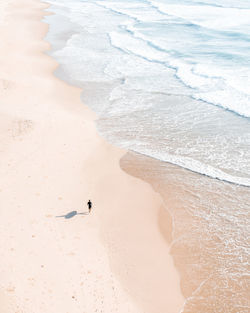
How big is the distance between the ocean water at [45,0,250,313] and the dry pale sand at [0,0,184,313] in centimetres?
121

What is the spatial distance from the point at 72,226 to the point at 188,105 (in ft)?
47.9

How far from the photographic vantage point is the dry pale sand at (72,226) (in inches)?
413

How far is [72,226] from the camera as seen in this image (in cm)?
1309

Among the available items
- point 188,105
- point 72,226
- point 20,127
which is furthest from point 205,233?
point 188,105

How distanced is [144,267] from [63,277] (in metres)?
2.79

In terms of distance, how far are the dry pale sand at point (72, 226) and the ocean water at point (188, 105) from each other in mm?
1208

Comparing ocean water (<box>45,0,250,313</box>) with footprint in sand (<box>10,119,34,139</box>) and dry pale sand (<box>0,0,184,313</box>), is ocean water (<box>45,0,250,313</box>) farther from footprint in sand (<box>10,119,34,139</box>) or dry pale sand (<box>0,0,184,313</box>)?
footprint in sand (<box>10,119,34,139</box>)

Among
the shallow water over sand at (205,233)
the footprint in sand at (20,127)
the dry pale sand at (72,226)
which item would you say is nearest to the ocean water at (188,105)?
the shallow water over sand at (205,233)

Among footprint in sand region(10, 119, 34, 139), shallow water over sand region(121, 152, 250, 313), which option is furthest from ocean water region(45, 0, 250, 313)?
footprint in sand region(10, 119, 34, 139)

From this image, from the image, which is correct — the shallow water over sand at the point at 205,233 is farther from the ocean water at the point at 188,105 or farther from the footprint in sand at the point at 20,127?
the footprint in sand at the point at 20,127

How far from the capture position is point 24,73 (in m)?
29.4

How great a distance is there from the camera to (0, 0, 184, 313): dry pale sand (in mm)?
10500

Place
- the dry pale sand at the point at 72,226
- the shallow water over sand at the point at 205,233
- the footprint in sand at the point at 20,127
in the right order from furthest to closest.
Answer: the footprint in sand at the point at 20,127, the shallow water over sand at the point at 205,233, the dry pale sand at the point at 72,226

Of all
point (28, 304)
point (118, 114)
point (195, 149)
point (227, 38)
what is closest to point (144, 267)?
point (28, 304)
